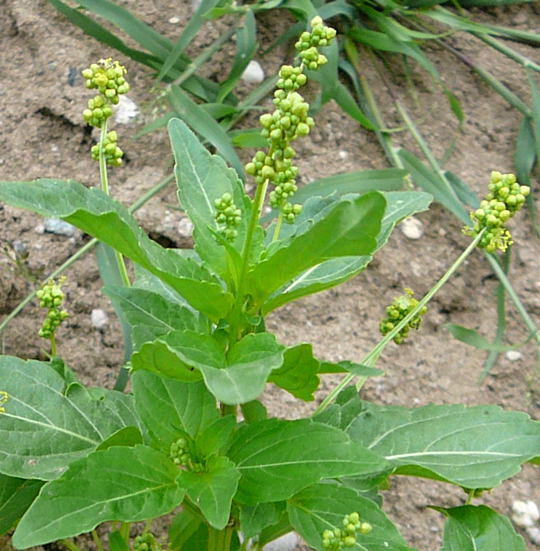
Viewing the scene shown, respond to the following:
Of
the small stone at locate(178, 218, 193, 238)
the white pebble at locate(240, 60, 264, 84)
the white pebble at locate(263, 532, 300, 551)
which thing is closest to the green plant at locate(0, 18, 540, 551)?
the white pebble at locate(263, 532, 300, 551)

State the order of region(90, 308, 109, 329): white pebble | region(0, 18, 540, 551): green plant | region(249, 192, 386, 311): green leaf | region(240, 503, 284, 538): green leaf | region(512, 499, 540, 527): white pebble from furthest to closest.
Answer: region(90, 308, 109, 329): white pebble → region(512, 499, 540, 527): white pebble → region(240, 503, 284, 538): green leaf → region(0, 18, 540, 551): green plant → region(249, 192, 386, 311): green leaf

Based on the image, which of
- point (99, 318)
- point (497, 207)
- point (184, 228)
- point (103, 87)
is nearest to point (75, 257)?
point (99, 318)

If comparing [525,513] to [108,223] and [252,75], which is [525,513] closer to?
[108,223]

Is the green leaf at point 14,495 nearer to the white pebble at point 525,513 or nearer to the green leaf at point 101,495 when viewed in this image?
the green leaf at point 101,495

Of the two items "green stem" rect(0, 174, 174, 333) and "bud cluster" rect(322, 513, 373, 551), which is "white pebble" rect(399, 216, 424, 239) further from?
"bud cluster" rect(322, 513, 373, 551)

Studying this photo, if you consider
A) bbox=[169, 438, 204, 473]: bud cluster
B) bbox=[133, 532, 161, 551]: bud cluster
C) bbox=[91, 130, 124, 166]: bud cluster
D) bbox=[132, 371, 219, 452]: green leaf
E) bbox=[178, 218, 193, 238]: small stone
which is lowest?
bbox=[133, 532, 161, 551]: bud cluster

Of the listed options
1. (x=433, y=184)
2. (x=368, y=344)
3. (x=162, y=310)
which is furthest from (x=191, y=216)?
(x=433, y=184)
